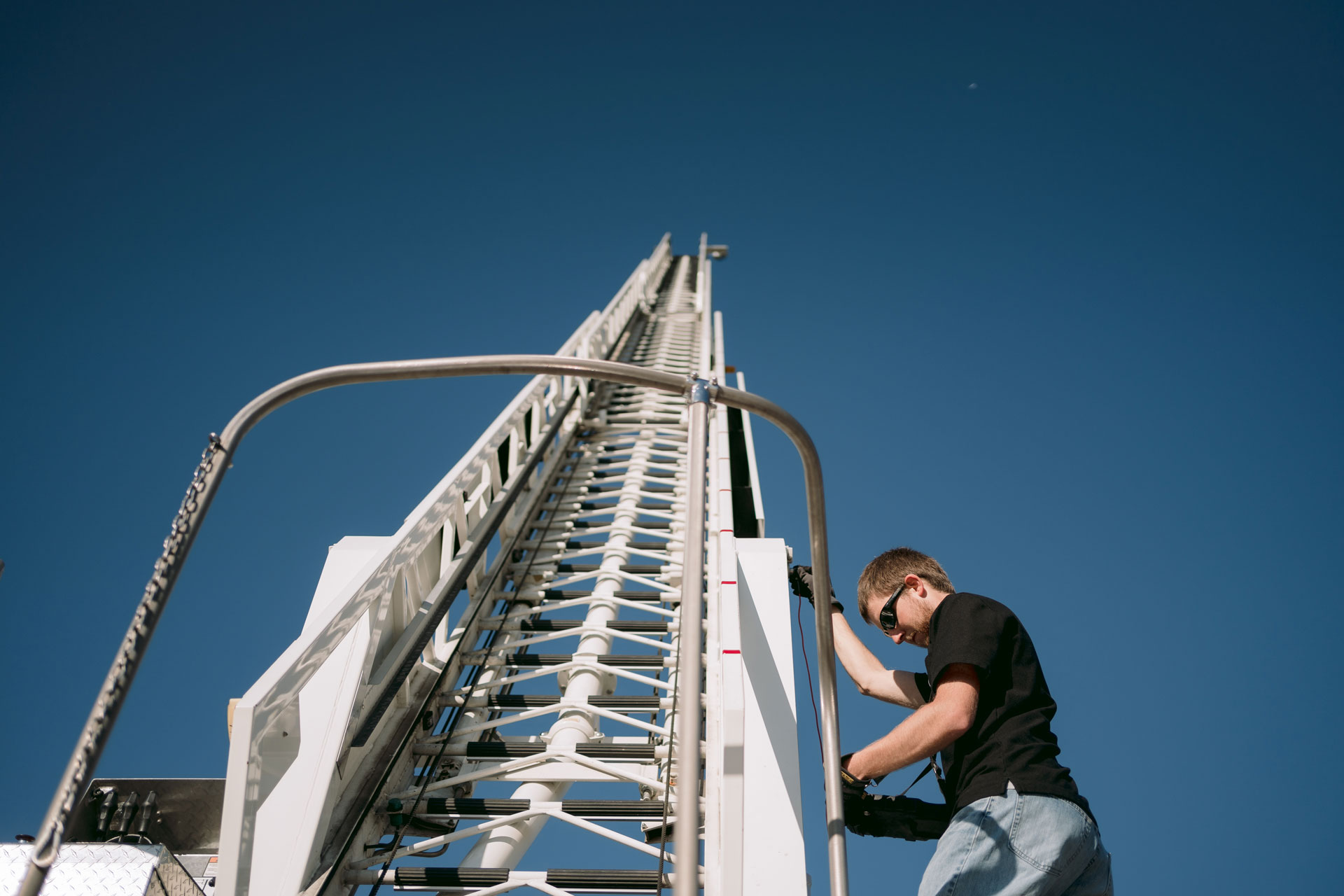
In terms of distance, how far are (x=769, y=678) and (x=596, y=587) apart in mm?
2542

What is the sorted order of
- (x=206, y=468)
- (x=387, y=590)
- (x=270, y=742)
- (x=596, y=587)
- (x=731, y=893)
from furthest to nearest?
(x=596, y=587) → (x=387, y=590) → (x=270, y=742) → (x=731, y=893) → (x=206, y=468)

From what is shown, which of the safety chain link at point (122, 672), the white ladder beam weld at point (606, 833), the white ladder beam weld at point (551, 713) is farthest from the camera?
the white ladder beam weld at point (551, 713)

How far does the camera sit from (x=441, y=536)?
14.8ft

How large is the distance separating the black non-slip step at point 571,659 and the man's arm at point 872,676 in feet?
5.63

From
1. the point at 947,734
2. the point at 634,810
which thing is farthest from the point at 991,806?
the point at 634,810

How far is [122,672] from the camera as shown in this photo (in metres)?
1.49

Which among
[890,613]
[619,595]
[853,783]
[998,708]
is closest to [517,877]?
[853,783]

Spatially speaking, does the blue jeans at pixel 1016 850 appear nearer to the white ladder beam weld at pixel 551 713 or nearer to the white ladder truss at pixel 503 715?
the white ladder truss at pixel 503 715

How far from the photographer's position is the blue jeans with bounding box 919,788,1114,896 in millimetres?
2244

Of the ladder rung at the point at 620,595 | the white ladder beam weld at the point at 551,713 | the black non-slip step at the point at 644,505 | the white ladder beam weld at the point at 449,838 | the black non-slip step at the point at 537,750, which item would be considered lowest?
the white ladder beam weld at the point at 449,838

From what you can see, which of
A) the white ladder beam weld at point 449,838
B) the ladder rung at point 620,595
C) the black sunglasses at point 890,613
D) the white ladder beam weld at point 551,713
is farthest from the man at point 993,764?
the ladder rung at point 620,595

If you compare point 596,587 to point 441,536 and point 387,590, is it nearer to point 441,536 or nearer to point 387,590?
point 441,536

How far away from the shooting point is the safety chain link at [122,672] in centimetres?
142

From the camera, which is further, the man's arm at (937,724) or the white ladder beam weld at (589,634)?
the white ladder beam weld at (589,634)
